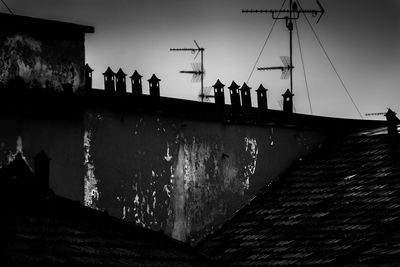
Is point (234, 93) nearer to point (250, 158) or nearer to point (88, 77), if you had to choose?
point (250, 158)

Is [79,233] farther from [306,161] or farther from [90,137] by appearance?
[306,161]

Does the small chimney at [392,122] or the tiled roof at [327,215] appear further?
the small chimney at [392,122]

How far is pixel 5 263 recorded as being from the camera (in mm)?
9078

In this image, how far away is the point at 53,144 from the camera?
15.9 meters

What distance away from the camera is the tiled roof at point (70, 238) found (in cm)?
987

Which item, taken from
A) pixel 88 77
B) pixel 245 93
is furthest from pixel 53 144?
pixel 245 93

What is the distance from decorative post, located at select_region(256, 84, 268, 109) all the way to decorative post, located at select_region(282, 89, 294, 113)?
428 mm

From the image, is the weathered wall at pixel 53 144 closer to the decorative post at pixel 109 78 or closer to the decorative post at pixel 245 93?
the decorative post at pixel 109 78

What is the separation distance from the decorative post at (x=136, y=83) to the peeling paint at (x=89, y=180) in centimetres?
137

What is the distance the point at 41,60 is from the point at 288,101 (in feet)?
19.6

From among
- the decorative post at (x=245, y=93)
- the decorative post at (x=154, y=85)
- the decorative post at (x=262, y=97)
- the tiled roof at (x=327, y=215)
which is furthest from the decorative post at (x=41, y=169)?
the decorative post at (x=262, y=97)

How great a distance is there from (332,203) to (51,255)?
8230 mm

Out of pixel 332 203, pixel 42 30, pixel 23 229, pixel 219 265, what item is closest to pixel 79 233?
pixel 23 229

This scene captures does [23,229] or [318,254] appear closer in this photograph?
[23,229]
